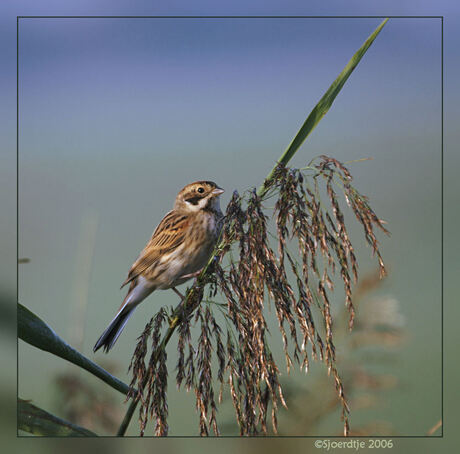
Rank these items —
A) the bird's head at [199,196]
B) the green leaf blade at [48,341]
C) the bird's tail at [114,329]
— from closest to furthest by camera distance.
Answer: the green leaf blade at [48,341]
the bird's tail at [114,329]
the bird's head at [199,196]

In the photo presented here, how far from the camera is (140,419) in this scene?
1697mm

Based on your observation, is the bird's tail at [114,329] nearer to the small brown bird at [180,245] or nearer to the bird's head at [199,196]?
the small brown bird at [180,245]

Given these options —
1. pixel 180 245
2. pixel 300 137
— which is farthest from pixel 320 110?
pixel 180 245

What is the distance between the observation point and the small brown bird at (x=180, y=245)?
8.03ft

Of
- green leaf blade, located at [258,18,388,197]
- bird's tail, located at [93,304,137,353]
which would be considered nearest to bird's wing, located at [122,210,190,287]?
bird's tail, located at [93,304,137,353]

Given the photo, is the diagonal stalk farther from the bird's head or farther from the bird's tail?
the bird's head

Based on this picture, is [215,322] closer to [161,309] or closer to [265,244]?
[161,309]

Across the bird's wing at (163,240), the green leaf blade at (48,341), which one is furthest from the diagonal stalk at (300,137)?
the bird's wing at (163,240)

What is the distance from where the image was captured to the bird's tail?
84.1 inches

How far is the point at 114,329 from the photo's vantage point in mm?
2227

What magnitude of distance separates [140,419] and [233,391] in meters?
0.33

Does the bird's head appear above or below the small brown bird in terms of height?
above

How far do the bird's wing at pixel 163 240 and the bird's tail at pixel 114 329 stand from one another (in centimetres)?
19

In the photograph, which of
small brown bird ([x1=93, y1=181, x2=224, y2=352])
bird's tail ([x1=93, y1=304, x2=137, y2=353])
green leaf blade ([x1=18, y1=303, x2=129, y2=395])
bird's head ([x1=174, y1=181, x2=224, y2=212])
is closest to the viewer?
green leaf blade ([x1=18, y1=303, x2=129, y2=395])
